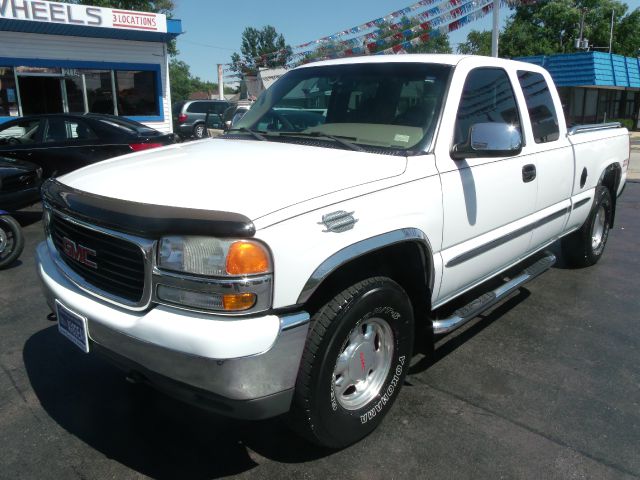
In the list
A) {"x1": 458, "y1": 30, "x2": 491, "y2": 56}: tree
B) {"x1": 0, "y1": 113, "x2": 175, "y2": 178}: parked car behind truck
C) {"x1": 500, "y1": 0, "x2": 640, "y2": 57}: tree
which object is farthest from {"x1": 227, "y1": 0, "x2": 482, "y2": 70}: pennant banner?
{"x1": 458, "y1": 30, "x2": 491, "y2": 56}: tree

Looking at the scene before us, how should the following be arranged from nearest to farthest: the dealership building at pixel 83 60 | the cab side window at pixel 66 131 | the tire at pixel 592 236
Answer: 1. the tire at pixel 592 236
2. the cab side window at pixel 66 131
3. the dealership building at pixel 83 60

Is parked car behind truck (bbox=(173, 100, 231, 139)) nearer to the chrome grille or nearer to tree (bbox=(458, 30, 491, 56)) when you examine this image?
the chrome grille

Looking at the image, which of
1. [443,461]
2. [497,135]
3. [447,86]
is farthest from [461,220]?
[443,461]

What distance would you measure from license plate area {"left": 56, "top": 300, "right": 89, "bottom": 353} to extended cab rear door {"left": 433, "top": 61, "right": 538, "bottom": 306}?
6.10 ft

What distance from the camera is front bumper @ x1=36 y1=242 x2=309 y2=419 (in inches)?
82.4

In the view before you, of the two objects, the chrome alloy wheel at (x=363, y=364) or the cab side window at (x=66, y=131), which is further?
the cab side window at (x=66, y=131)

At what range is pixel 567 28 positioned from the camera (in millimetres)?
51781

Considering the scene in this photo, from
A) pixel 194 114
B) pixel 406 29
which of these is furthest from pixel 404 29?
pixel 194 114

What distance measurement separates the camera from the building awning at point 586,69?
29609 mm

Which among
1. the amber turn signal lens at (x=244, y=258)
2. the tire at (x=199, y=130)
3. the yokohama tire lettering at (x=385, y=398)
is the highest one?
the amber turn signal lens at (x=244, y=258)

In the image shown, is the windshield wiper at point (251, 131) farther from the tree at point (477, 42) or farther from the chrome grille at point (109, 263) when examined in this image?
the tree at point (477, 42)

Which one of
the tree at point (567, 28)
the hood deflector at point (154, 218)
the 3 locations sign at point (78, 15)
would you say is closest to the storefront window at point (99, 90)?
the 3 locations sign at point (78, 15)

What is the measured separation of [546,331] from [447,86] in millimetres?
2135

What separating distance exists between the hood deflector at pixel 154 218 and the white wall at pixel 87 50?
51.3 feet
